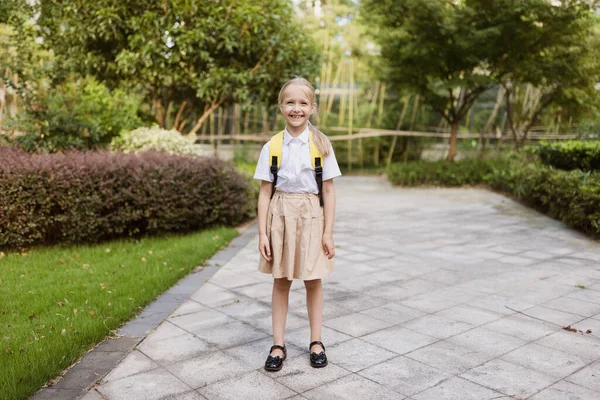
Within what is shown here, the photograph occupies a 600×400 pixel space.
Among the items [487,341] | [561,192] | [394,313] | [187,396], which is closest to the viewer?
[187,396]

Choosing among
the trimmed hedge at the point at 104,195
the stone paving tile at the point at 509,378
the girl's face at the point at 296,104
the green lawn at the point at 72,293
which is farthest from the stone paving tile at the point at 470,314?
the trimmed hedge at the point at 104,195

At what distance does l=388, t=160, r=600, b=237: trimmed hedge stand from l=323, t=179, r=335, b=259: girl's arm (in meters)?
4.06

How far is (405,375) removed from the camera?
2859 millimetres

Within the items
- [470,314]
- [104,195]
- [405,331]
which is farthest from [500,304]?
[104,195]

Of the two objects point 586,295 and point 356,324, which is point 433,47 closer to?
point 586,295

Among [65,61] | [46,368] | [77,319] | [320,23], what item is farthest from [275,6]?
[320,23]

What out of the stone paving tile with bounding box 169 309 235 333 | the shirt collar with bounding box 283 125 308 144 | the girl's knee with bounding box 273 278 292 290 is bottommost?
the stone paving tile with bounding box 169 309 235 333

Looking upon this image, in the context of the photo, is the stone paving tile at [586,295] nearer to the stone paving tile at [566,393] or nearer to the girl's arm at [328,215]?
the stone paving tile at [566,393]

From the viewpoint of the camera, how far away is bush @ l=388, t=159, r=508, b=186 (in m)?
11.4

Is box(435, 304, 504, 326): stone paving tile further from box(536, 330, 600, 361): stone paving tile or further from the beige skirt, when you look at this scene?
the beige skirt

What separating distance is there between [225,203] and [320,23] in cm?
1281

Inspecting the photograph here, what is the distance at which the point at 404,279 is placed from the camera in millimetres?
4730

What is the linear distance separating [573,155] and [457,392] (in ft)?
21.7

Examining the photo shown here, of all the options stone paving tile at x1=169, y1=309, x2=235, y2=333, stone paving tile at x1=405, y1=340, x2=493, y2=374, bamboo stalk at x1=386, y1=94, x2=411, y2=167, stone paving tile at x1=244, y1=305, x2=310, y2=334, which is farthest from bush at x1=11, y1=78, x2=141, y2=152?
bamboo stalk at x1=386, y1=94, x2=411, y2=167
